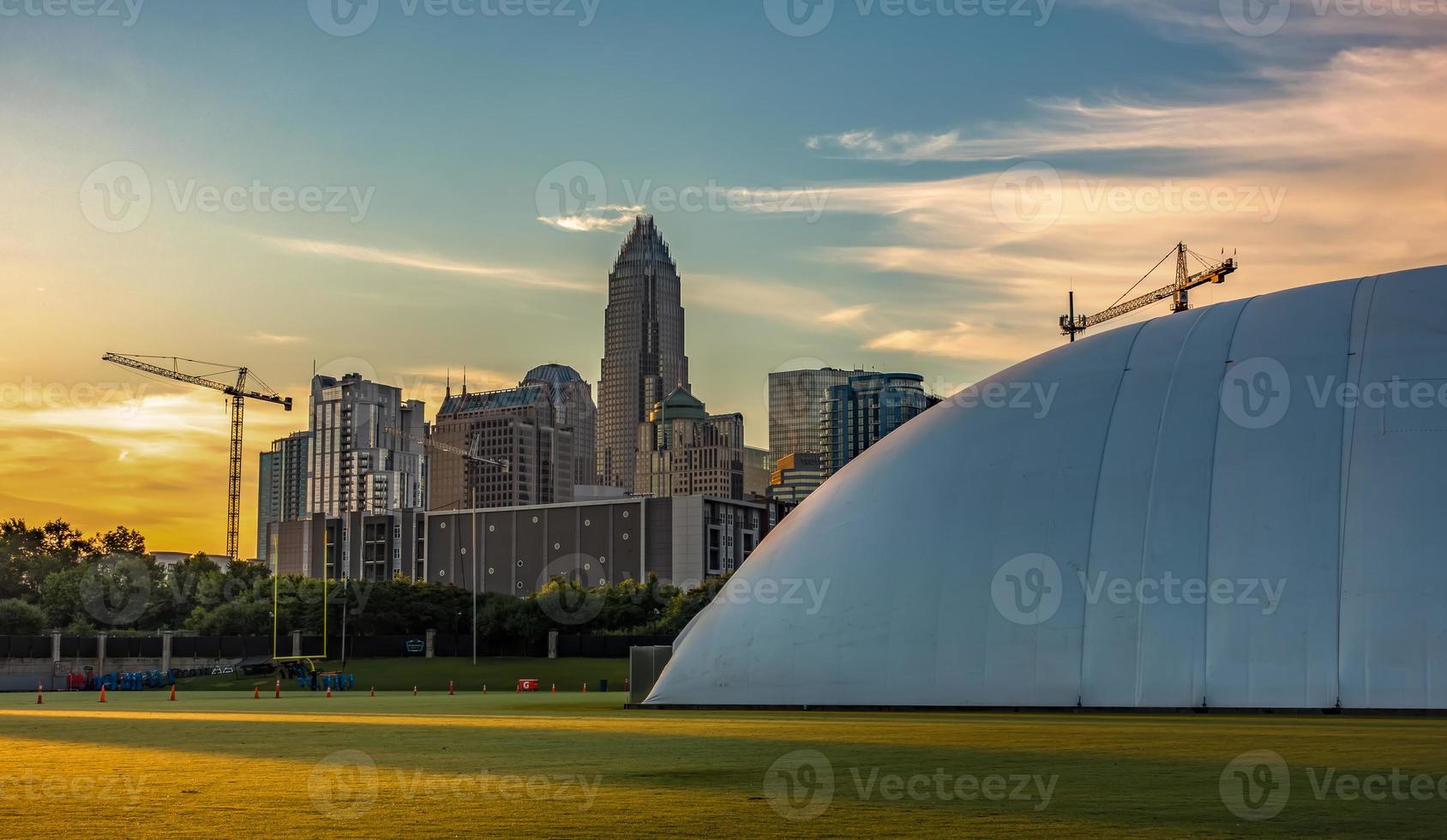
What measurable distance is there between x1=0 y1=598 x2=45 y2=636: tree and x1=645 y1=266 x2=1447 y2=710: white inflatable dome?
318 ft

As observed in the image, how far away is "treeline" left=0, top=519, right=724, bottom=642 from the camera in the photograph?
361ft

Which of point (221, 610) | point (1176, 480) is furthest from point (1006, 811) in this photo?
point (221, 610)

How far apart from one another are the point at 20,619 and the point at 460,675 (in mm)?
51938

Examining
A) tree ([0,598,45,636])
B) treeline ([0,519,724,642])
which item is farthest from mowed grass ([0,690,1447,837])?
tree ([0,598,45,636])

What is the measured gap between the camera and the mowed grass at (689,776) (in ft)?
38.5

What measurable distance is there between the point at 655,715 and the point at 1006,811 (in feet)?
77.4

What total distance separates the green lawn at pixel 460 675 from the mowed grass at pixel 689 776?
5255 cm

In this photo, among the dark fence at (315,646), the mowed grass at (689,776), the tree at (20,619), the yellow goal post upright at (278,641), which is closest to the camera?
the mowed grass at (689,776)

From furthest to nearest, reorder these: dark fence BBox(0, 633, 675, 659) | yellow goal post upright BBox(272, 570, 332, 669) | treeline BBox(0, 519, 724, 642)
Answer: treeline BBox(0, 519, 724, 642) < dark fence BBox(0, 633, 675, 659) < yellow goal post upright BBox(272, 570, 332, 669)

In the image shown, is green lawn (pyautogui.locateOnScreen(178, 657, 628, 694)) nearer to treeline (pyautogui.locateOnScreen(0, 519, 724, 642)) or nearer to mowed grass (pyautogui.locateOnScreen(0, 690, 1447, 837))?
treeline (pyautogui.locateOnScreen(0, 519, 724, 642))

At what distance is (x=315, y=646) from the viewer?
343ft

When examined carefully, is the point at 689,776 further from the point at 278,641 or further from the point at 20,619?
the point at 20,619

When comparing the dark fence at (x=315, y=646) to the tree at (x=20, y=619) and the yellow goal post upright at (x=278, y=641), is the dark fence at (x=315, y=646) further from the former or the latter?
the tree at (x=20, y=619)

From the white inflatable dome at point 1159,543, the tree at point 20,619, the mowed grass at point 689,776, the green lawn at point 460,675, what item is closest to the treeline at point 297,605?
the tree at point 20,619
